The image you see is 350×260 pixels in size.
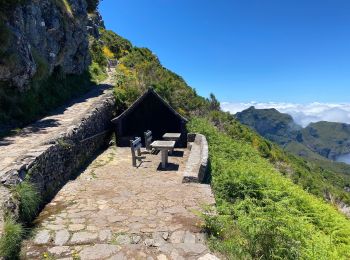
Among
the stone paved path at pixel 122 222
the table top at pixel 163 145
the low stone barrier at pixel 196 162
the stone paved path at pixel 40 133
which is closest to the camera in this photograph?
the stone paved path at pixel 122 222

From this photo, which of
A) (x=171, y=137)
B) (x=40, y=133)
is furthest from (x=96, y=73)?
(x=40, y=133)

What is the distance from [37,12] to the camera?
17328 mm

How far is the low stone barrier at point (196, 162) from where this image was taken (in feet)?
34.2

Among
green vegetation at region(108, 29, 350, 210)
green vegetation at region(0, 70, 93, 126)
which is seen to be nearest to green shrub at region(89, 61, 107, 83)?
green vegetation at region(108, 29, 350, 210)

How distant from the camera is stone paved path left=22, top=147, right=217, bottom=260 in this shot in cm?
598

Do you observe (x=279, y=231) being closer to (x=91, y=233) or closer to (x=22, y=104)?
(x=91, y=233)

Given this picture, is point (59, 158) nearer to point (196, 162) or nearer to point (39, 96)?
point (196, 162)

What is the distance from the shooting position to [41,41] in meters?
17.6

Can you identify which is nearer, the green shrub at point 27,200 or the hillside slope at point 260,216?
the hillside slope at point 260,216

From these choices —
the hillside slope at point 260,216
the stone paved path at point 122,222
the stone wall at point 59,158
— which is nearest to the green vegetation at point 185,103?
the hillside slope at point 260,216

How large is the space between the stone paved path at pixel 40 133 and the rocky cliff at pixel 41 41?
2098 mm

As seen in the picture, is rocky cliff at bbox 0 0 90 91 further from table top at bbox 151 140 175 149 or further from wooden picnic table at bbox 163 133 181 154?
wooden picnic table at bbox 163 133 181 154

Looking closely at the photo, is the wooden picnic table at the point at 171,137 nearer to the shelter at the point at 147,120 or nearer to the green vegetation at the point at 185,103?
the shelter at the point at 147,120

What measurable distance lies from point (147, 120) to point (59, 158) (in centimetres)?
774
